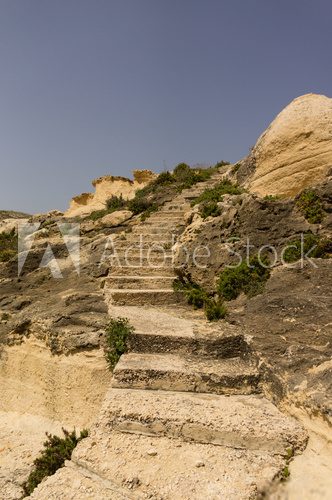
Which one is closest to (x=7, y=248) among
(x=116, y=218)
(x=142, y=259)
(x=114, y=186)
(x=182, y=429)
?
(x=116, y=218)

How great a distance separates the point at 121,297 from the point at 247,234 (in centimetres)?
373

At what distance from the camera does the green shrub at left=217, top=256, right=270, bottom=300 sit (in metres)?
7.99

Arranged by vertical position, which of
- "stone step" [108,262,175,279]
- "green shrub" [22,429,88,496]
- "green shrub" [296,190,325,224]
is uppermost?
"green shrub" [296,190,325,224]

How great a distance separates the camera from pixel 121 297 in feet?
30.5

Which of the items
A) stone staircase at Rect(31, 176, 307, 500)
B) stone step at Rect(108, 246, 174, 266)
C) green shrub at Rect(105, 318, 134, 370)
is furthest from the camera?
stone step at Rect(108, 246, 174, 266)

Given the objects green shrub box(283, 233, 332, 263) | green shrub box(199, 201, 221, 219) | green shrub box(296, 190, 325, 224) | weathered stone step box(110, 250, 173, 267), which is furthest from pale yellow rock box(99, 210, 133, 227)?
green shrub box(283, 233, 332, 263)

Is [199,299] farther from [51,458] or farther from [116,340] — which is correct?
[51,458]

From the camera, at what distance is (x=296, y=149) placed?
37.7ft

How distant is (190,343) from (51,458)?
9.65 feet

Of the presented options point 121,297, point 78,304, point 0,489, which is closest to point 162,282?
point 121,297

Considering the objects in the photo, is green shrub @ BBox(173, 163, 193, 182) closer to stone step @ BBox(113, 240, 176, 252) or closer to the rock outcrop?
the rock outcrop

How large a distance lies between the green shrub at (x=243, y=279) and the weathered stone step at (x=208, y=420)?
10.6 ft

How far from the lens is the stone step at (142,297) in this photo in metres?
9.27

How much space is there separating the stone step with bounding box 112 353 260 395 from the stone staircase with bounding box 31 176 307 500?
0.05ft
